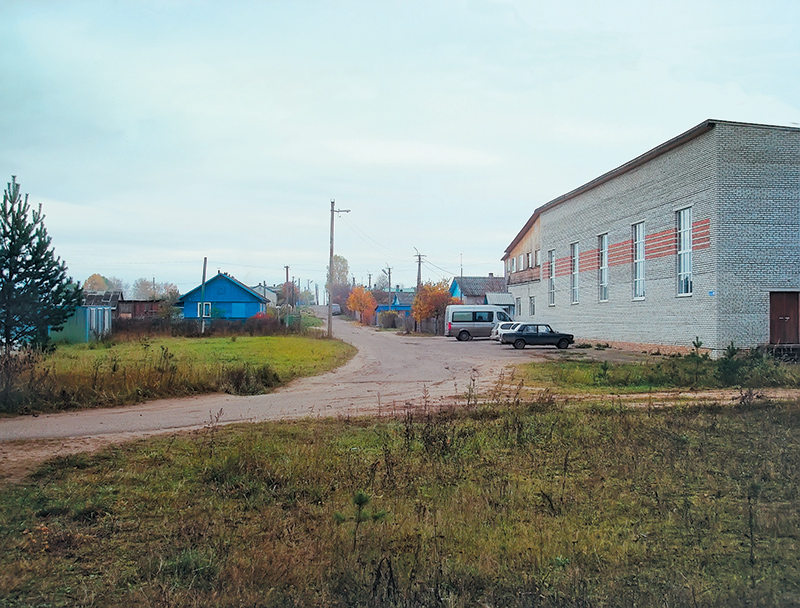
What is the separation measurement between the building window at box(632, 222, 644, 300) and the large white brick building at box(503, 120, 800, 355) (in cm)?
6

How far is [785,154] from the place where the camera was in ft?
83.8

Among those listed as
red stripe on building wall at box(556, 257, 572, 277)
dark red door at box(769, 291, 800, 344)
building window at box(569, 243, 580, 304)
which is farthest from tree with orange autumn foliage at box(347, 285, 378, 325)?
dark red door at box(769, 291, 800, 344)

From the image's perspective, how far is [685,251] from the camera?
2836 centimetres

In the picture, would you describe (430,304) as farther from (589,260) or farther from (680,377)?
(680,377)

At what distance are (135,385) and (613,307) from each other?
2769cm

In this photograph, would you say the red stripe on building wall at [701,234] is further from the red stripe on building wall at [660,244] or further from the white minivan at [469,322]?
the white minivan at [469,322]

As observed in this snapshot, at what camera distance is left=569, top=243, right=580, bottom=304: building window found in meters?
41.2

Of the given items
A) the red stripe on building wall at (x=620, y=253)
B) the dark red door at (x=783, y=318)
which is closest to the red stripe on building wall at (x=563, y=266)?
the red stripe on building wall at (x=620, y=253)

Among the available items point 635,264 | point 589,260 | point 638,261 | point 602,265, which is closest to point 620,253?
point 635,264

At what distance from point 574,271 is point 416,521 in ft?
124

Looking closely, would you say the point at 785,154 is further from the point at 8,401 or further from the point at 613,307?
the point at 8,401

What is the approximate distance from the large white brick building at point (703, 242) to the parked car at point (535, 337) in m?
2.48

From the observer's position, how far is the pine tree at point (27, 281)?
20156 mm

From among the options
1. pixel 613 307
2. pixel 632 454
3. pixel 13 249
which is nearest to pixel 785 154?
pixel 613 307
